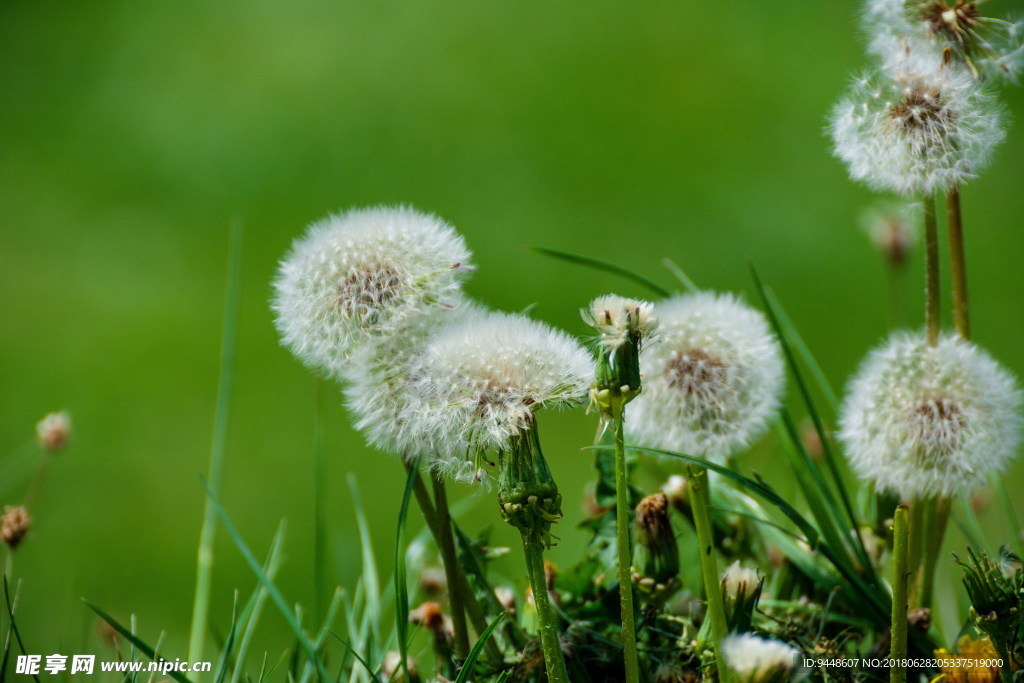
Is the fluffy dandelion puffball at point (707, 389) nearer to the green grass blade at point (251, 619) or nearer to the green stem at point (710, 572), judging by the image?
the green stem at point (710, 572)

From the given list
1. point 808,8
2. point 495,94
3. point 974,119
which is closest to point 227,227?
point 495,94

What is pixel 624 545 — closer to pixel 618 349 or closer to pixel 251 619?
pixel 618 349

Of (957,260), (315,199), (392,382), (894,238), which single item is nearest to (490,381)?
(392,382)

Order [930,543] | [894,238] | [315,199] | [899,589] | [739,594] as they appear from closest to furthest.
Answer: [899,589] < [739,594] < [930,543] < [894,238] < [315,199]

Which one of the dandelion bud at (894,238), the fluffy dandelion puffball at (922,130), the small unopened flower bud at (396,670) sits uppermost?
the dandelion bud at (894,238)

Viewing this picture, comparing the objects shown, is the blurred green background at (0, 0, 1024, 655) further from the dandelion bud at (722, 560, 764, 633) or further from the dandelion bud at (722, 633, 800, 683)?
the dandelion bud at (722, 633, 800, 683)

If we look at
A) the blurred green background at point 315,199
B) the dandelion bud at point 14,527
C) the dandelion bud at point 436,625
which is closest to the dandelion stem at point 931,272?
the dandelion bud at point 436,625

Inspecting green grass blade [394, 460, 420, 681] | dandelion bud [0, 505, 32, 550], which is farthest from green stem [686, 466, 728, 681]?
dandelion bud [0, 505, 32, 550]
